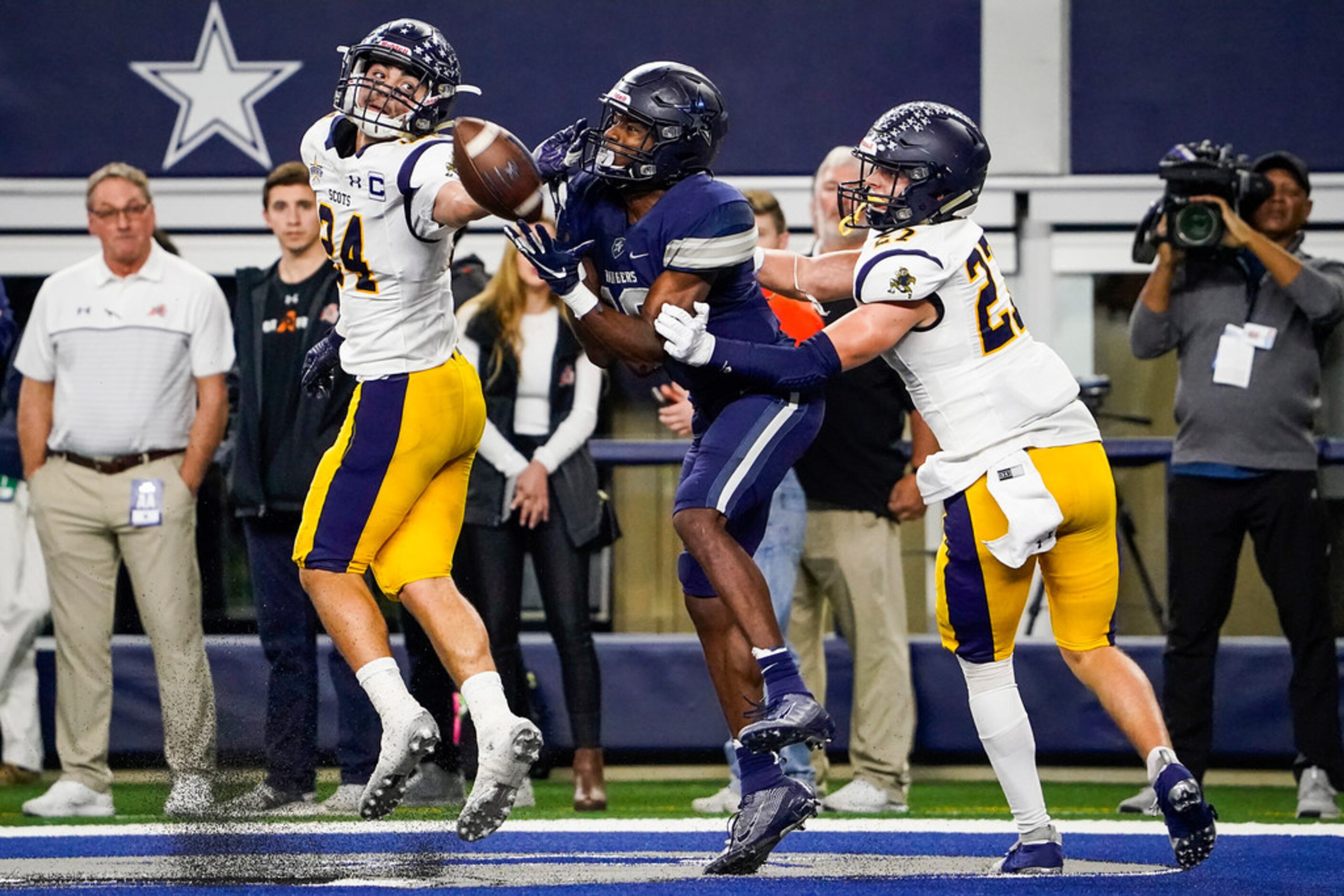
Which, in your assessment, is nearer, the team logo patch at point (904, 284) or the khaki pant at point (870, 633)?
the team logo patch at point (904, 284)

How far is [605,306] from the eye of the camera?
477cm

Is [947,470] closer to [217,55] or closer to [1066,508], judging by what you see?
[1066,508]

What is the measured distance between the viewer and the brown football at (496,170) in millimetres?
4391

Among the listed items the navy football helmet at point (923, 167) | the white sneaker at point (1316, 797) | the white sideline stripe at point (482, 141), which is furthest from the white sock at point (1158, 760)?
the white sideline stripe at point (482, 141)

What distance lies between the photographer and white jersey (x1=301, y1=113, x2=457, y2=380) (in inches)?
188

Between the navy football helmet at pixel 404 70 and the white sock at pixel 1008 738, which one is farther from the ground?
the navy football helmet at pixel 404 70

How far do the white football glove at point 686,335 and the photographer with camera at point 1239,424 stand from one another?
2.54 m

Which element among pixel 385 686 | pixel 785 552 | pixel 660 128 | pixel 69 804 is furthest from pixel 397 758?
pixel 69 804

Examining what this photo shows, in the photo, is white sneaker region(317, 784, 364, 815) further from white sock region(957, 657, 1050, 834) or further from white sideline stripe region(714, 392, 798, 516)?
white sock region(957, 657, 1050, 834)

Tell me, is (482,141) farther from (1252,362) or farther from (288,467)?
(1252,362)

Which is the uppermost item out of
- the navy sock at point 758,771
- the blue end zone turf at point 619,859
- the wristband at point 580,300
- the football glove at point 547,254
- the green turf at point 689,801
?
the football glove at point 547,254

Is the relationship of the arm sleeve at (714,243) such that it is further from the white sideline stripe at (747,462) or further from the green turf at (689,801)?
the green turf at (689,801)

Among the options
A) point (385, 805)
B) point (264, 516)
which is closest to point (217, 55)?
point (264, 516)

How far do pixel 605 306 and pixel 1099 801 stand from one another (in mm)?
3114
